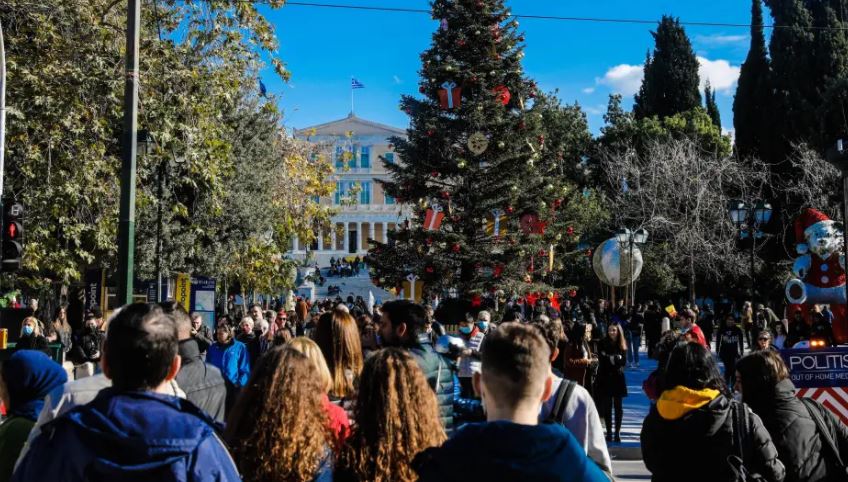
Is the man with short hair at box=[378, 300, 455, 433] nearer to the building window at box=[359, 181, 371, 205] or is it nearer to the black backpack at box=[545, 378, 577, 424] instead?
the black backpack at box=[545, 378, 577, 424]

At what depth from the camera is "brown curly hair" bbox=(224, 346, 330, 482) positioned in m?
3.19

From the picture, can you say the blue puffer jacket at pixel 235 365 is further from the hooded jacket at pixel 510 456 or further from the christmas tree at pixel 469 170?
the christmas tree at pixel 469 170

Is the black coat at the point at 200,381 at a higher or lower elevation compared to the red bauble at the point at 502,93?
lower

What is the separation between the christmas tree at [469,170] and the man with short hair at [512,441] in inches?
836

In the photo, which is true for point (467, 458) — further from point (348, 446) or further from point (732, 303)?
point (732, 303)

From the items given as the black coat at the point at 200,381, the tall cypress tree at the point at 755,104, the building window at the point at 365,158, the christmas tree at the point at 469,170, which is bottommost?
the black coat at the point at 200,381

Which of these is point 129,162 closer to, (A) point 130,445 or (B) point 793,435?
(B) point 793,435

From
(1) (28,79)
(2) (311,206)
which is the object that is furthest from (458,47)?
(2) (311,206)

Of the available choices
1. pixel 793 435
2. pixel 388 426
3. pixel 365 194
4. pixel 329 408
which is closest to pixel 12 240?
pixel 329 408

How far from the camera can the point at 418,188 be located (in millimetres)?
25219

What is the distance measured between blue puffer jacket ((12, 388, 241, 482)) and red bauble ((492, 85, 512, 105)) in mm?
22726

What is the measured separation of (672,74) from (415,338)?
155ft

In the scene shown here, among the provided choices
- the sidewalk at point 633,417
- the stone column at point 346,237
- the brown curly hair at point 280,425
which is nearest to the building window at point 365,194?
the stone column at point 346,237

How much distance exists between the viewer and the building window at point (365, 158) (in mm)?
98500
